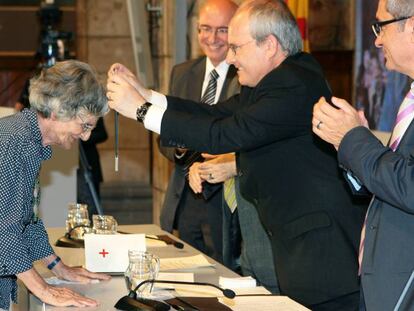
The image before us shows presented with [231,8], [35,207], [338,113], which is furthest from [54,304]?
[231,8]

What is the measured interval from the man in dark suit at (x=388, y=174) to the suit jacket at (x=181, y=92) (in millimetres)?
2057

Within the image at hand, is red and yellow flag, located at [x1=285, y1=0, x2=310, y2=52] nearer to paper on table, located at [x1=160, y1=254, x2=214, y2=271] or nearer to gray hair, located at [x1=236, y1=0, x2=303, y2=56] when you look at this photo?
gray hair, located at [x1=236, y1=0, x2=303, y2=56]

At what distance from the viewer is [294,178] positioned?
11.5ft

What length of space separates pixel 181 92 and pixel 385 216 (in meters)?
2.66

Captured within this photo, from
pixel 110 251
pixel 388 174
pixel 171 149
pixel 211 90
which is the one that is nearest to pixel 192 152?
pixel 171 149

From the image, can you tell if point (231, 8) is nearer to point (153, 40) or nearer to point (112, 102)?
point (112, 102)

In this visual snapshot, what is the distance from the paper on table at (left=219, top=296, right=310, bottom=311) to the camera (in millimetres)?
2941

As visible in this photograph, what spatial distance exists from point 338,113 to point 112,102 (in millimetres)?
926

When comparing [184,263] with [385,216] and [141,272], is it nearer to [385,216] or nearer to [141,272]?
[141,272]

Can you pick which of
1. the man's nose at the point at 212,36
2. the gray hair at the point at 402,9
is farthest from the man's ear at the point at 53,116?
the man's nose at the point at 212,36

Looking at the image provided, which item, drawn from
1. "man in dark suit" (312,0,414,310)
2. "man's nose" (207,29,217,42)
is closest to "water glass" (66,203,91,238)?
"man's nose" (207,29,217,42)

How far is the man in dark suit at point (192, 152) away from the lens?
4.96 meters

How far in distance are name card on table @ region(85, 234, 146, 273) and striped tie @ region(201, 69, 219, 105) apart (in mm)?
1807

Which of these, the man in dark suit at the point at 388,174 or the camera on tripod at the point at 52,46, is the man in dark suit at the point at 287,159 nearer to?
the man in dark suit at the point at 388,174
